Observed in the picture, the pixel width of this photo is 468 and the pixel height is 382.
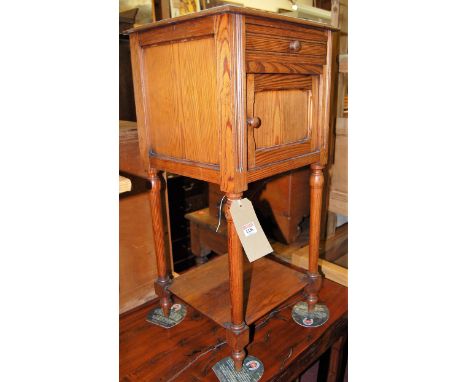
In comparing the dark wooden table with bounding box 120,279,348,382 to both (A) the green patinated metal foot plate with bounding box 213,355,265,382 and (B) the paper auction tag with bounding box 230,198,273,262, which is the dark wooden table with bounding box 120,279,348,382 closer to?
(A) the green patinated metal foot plate with bounding box 213,355,265,382

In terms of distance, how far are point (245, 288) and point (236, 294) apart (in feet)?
0.76

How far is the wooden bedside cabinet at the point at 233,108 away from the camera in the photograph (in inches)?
29.3

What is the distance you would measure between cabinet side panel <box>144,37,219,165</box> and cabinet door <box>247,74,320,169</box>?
0.09m

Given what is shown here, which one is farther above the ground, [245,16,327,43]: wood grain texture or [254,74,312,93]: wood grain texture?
[245,16,327,43]: wood grain texture

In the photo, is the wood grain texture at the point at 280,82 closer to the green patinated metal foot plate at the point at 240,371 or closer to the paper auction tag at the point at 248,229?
the paper auction tag at the point at 248,229

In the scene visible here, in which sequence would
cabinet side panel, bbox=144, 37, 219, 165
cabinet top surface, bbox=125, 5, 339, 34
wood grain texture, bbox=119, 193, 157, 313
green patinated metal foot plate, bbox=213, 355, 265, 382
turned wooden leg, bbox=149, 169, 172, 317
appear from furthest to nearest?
wood grain texture, bbox=119, 193, 157, 313 → turned wooden leg, bbox=149, 169, 172, 317 → green patinated metal foot plate, bbox=213, 355, 265, 382 → cabinet side panel, bbox=144, 37, 219, 165 → cabinet top surface, bbox=125, 5, 339, 34

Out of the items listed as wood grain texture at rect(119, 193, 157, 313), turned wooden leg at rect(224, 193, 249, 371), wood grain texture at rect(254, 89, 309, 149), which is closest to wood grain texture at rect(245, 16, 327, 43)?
wood grain texture at rect(254, 89, 309, 149)

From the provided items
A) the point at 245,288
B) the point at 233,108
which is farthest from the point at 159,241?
the point at 233,108

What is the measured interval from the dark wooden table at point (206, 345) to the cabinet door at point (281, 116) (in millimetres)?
537

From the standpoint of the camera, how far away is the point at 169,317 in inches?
45.5

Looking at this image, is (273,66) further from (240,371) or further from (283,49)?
(240,371)

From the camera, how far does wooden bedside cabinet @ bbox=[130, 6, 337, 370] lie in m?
0.75

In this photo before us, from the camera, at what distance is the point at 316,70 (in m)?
0.94

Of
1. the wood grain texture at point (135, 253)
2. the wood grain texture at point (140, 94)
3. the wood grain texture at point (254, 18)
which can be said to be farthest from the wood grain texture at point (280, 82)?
the wood grain texture at point (135, 253)
